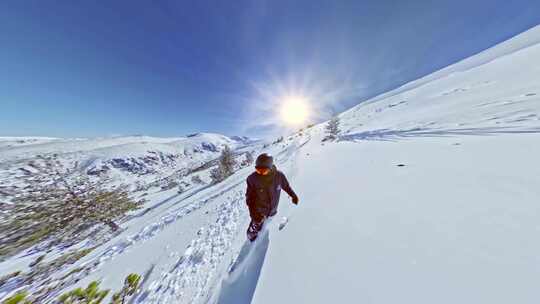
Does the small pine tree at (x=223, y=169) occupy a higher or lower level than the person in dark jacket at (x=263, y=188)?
lower

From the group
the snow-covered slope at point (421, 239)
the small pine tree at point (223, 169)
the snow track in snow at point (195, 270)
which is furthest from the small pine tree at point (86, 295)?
the small pine tree at point (223, 169)

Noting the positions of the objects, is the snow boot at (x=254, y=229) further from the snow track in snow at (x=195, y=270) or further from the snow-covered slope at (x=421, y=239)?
the snow track in snow at (x=195, y=270)

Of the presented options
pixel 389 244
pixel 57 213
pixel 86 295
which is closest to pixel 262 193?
pixel 389 244

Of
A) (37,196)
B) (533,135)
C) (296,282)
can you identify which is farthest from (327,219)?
(37,196)

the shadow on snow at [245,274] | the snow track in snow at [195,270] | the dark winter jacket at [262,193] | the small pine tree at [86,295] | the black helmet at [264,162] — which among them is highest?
the black helmet at [264,162]

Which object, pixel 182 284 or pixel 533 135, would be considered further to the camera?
pixel 533 135

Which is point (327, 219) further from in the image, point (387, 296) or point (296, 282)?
point (387, 296)

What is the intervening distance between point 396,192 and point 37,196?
19447mm

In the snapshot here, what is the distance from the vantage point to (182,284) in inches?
160

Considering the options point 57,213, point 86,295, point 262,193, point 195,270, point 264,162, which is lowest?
point 86,295

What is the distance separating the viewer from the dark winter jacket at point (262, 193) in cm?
338

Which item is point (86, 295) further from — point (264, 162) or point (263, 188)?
point (264, 162)

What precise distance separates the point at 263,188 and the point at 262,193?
0.40ft

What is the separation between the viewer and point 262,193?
11.4 feet
